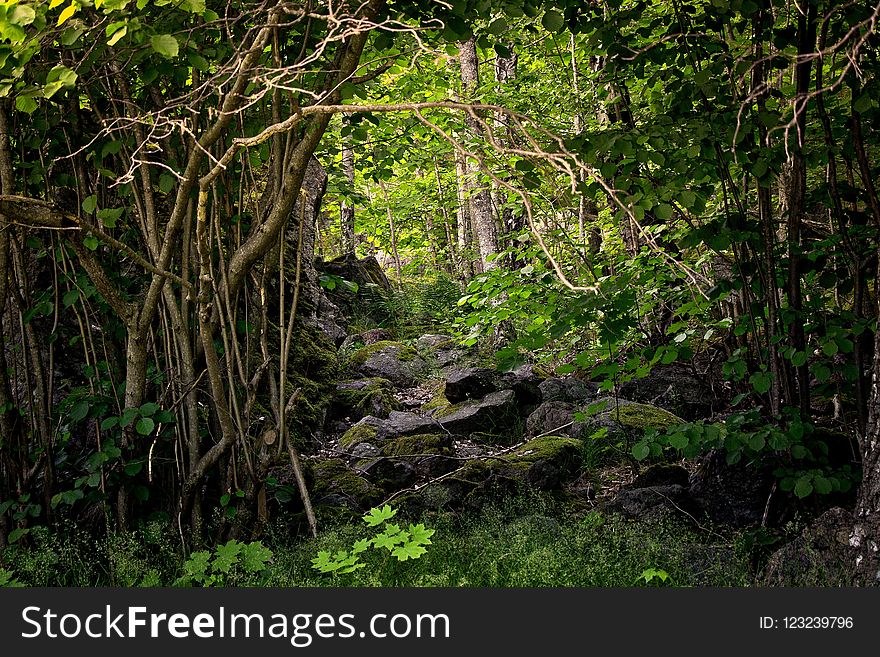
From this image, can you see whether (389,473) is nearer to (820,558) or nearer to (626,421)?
(626,421)

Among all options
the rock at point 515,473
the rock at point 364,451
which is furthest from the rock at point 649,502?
the rock at point 364,451

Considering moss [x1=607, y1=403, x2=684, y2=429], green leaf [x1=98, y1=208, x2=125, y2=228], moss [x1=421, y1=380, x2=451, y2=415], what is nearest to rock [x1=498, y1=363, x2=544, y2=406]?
moss [x1=421, y1=380, x2=451, y2=415]

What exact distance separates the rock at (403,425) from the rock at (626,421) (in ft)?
4.05

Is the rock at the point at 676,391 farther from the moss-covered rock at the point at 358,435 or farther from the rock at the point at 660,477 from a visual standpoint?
the moss-covered rock at the point at 358,435

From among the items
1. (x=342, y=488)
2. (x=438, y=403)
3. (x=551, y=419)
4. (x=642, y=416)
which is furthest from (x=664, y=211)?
(x=438, y=403)

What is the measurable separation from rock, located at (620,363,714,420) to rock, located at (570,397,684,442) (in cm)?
42

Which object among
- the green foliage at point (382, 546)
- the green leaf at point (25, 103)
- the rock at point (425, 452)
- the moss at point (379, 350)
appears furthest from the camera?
the moss at point (379, 350)

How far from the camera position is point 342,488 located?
4.68m

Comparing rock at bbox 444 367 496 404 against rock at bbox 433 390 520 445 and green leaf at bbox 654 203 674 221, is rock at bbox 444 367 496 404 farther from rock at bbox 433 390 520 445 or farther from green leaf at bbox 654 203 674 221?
green leaf at bbox 654 203 674 221

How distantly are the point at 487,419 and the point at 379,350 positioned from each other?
Answer: 7.84 feet

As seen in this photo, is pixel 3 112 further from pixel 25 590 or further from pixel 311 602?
pixel 311 602

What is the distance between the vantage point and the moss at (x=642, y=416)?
564 centimetres

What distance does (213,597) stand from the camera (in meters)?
2.84

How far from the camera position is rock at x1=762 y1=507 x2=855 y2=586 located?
3.02 metres
